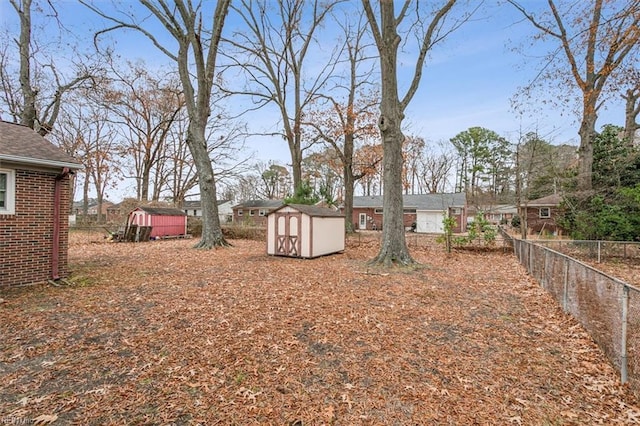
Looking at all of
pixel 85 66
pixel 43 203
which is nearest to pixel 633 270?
pixel 43 203

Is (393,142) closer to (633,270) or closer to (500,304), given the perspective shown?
(500,304)

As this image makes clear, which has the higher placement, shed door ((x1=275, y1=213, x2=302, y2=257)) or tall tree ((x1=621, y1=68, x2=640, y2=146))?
tall tree ((x1=621, y1=68, x2=640, y2=146))

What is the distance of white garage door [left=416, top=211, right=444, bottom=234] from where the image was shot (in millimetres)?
28266

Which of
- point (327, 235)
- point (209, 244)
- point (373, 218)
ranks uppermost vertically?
point (373, 218)

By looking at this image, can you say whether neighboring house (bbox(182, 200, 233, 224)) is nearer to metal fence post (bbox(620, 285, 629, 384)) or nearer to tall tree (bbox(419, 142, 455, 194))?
tall tree (bbox(419, 142, 455, 194))

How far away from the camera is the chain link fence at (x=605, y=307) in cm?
318

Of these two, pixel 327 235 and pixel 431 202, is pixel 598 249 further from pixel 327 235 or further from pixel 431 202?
pixel 431 202

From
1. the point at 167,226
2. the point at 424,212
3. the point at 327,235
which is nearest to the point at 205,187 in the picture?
the point at 327,235

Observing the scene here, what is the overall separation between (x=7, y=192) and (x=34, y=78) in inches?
559

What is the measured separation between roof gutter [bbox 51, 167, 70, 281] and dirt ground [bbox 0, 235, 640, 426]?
2.29 ft

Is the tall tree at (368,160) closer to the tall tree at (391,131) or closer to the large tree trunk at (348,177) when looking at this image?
the large tree trunk at (348,177)

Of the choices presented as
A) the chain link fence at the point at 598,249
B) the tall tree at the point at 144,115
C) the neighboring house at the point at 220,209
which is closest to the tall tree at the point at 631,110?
the chain link fence at the point at 598,249

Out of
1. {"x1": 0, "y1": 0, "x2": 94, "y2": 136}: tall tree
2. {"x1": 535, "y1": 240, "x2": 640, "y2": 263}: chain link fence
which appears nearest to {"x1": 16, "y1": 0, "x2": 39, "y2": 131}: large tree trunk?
{"x1": 0, "y1": 0, "x2": 94, "y2": 136}: tall tree

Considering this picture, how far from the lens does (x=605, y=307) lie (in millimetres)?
3891
